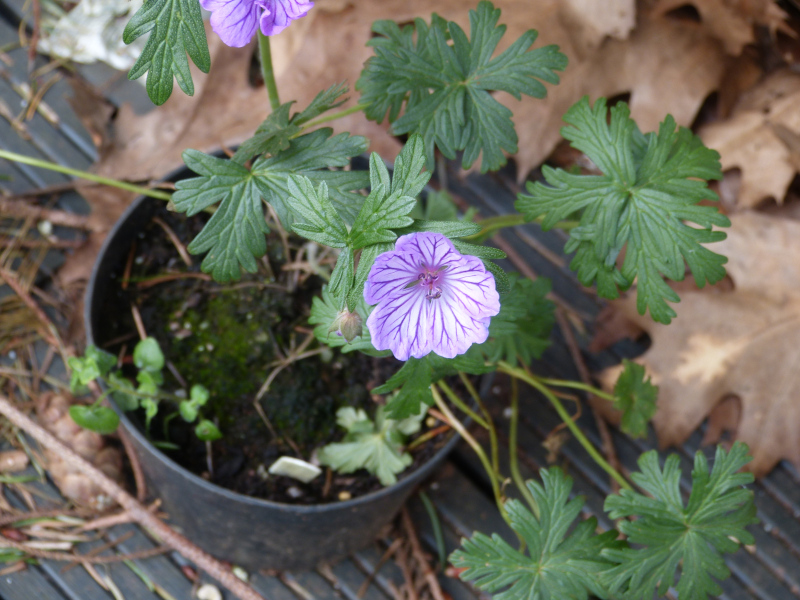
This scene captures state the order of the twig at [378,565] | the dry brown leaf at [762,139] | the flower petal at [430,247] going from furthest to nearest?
1. the dry brown leaf at [762,139]
2. the twig at [378,565]
3. the flower petal at [430,247]

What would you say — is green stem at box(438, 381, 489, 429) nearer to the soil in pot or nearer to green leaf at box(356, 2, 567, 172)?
the soil in pot

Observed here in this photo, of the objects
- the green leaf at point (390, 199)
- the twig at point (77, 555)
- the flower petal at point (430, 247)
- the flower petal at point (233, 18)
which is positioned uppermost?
the flower petal at point (233, 18)

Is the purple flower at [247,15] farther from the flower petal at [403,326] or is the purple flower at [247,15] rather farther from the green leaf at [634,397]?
the green leaf at [634,397]

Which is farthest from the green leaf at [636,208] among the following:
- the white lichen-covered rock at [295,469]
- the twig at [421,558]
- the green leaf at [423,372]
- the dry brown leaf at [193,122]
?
the dry brown leaf at [193,122]

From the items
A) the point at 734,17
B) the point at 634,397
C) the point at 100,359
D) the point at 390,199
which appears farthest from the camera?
the point at 734,17

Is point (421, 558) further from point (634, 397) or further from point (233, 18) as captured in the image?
point (233, 18)

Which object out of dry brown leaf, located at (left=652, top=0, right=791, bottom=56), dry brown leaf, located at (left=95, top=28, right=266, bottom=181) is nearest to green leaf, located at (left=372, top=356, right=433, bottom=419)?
dry brown leaf, located at (left=95, top=28, right=266, bottom=181)

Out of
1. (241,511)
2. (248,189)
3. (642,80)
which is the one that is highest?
(642,80)

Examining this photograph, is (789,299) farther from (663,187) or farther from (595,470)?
(663,187)

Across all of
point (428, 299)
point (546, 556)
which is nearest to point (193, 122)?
point (428, 299)
